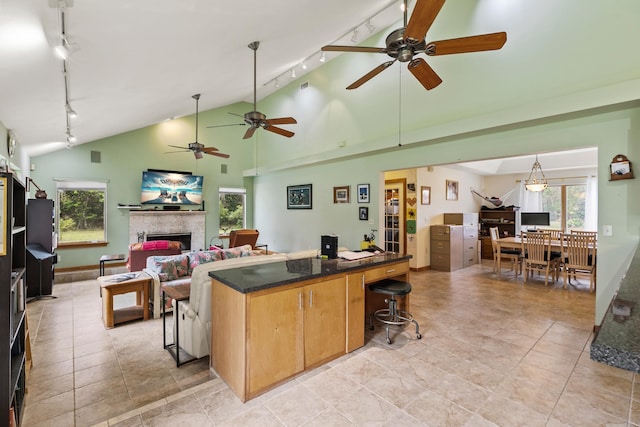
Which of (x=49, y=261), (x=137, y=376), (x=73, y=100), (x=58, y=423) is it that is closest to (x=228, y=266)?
(x=137, y=376)

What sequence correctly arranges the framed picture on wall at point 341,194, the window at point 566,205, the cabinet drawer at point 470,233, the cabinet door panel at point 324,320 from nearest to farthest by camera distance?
the cabinet door panel at point 324,320 < the framed picture on wall at point 341,194 < the cabinet drawer at point 470,233 < the window at point 566,205

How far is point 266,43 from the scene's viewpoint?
14.2ft

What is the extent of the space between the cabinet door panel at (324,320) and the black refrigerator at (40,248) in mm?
4957

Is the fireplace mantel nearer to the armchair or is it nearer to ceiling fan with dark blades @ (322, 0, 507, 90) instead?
the armchair

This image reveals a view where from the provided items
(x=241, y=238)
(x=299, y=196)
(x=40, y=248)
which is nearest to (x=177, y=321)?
(x=241, y=238)

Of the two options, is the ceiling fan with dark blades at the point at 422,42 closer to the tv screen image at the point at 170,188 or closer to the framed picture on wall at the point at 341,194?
the framed picture on wall at the point at 341,194

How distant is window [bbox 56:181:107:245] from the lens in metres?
6.63

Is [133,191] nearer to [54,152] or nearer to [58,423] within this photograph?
[54,152]

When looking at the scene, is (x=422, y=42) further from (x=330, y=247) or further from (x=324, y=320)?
(x=324, y=320)

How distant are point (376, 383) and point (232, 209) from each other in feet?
25.3

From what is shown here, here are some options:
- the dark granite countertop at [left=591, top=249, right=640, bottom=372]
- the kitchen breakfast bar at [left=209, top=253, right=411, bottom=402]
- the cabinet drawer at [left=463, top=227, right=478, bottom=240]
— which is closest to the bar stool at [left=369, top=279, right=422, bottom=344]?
the kitchen breakfast bar at [left=209, top=253, right=411, bottom=402]

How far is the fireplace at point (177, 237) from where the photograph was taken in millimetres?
7398

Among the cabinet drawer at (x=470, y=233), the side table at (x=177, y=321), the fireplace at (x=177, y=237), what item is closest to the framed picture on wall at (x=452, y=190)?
the cabinet drawer at (x=470, y=233)

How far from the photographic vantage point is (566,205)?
820cm
